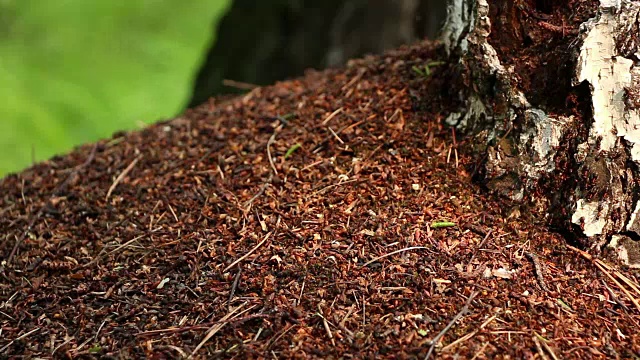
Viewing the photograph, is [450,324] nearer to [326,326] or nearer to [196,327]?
[326,326]


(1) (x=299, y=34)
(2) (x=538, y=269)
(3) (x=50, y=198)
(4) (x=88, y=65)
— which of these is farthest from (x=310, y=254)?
(1) (x=299, y=34)

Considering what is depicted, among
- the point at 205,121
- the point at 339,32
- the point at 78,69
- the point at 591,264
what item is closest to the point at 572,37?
the point at 591,264

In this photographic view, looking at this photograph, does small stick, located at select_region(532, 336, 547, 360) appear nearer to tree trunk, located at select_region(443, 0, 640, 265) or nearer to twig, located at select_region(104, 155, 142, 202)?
tree trunk, located at select_region(443, 0, 640, 265)

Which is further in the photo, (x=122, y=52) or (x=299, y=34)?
(x=299, y=34)

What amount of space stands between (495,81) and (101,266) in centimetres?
125

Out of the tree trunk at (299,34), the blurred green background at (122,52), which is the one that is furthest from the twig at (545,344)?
the blurred green background at (122,52)

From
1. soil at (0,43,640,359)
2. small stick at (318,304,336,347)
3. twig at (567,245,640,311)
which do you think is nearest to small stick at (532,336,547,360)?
soil at (0,43,640,359)

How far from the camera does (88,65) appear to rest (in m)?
4.35

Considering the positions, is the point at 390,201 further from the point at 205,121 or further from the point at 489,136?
the point at 205,121

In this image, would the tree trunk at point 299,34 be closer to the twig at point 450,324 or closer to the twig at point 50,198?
the twig at point 50,198

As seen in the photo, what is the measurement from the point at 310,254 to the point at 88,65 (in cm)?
326

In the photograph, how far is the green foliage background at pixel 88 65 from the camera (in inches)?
159

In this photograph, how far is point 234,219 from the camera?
1.85 meters

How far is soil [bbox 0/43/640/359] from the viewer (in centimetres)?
150
